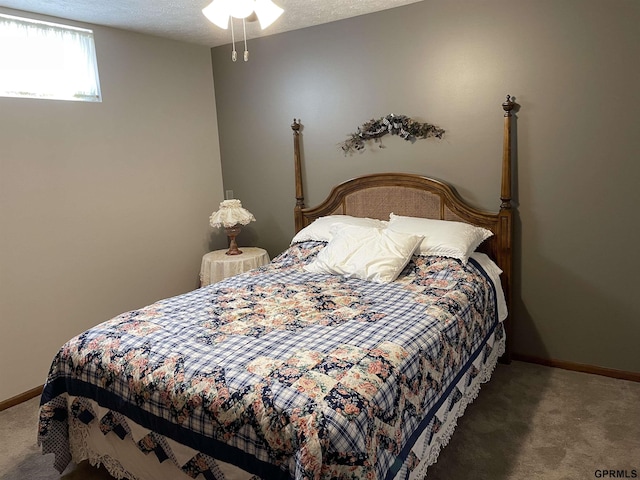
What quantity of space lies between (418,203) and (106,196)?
2.21m

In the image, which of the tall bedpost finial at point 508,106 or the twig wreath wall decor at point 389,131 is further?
the twig wreath wall decor at point 389,131

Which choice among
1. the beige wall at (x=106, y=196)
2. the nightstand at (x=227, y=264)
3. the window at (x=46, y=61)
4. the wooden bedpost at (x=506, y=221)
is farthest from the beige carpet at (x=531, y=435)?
the window at (x=46, y=61)

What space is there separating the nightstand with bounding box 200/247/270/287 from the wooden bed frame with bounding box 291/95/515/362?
427 millimetres

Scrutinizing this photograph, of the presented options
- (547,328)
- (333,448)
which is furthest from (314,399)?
(547,328)

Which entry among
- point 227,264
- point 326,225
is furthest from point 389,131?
point 227,264

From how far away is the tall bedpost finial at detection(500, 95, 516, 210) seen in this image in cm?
287

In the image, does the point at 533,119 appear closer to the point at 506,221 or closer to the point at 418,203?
the point at 506,221

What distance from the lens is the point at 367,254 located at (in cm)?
286

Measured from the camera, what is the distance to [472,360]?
2486 millimetres

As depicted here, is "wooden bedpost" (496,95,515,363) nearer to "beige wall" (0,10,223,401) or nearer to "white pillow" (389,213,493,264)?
"white pillow" (389,213,493,264)

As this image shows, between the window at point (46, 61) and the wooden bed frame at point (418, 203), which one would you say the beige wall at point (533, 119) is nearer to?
the wooden bed frame at point (418, 203)

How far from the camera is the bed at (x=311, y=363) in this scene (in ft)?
5.19

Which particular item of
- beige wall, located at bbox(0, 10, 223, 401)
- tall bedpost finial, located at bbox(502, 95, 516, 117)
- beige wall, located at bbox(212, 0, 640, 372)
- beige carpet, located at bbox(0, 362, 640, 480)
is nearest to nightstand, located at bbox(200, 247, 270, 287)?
beige wall, located at bbox(0, 10, 223, 401)

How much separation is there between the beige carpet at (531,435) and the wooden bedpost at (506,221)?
44 centimetres
